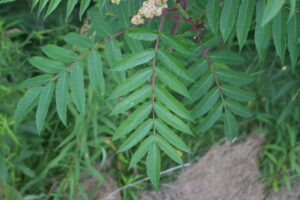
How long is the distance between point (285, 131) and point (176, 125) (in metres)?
1.45

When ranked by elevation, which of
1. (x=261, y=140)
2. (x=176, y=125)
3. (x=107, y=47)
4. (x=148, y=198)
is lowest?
(x=148, y=198)

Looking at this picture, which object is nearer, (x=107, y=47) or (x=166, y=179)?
(x=107, y=47)

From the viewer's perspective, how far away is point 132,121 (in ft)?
4.18

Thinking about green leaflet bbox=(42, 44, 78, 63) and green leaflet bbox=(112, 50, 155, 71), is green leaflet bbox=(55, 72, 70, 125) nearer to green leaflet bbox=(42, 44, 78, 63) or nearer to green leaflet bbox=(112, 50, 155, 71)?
green leaflet bbox=(42, 44, 78, 63)

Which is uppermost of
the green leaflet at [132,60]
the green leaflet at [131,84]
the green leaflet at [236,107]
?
the green leaflet at [132,60]

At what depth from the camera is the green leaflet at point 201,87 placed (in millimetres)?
1491

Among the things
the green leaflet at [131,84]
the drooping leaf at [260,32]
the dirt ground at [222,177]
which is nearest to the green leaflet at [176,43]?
Result: the green leaflet at [131,84]

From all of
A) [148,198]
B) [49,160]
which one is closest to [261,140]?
[148,198]

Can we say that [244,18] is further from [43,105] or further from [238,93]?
[43,105]

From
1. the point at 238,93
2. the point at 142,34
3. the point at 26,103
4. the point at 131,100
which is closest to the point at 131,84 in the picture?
the point at 131,100

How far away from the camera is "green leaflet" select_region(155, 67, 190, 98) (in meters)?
1.22

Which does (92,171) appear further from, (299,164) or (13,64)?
(299,164)

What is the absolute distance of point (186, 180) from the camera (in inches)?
101

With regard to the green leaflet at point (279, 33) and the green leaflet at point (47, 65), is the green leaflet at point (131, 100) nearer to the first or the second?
the green leaflet at point (47, 65)
